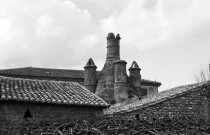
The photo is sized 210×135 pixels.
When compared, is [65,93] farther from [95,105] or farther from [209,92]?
[209,92]

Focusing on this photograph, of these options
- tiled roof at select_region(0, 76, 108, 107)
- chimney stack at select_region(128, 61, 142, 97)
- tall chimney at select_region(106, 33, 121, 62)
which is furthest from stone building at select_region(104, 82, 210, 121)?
tall chimney at select_region(106, 33, 121, 62)

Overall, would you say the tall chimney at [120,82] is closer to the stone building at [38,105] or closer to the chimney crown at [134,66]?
the chimney crown at [134,66]

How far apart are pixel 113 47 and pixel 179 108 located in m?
11.8

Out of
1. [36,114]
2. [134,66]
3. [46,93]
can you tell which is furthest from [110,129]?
[134,66]

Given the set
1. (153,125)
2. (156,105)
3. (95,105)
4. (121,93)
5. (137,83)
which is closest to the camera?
(153,125)

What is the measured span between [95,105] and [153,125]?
2.36 m

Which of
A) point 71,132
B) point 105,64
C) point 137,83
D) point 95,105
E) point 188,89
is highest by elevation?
point 105,64

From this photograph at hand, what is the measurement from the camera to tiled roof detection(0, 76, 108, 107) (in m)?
11.5

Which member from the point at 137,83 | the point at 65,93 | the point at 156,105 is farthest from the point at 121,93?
the point at 65,93

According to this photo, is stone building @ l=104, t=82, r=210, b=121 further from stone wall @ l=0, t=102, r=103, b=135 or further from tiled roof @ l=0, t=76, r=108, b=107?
stone wall @ l=0, t=102, r=103, b=135

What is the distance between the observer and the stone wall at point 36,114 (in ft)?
36.1

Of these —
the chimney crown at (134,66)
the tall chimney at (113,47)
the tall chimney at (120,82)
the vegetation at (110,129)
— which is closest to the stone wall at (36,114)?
the vegetation at (110,129)

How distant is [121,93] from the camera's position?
78.7ft

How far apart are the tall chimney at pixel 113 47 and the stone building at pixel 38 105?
13.1m
